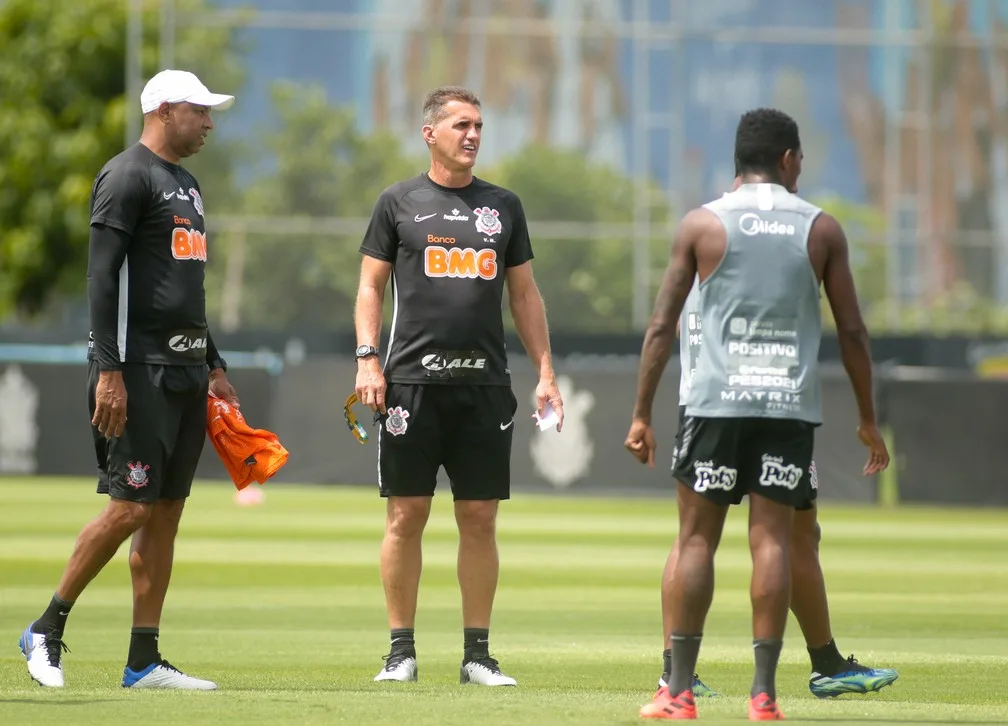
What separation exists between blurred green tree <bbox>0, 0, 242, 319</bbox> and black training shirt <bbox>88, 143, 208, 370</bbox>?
42.8 m

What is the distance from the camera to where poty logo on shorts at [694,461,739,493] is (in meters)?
6.75

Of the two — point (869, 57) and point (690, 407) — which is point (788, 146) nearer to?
point (690, 407)

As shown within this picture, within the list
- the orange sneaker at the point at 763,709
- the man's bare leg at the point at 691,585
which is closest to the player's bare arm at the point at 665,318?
the man's bare leg at the point at 691,585

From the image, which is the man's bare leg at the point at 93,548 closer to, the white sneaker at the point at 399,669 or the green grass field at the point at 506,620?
the green grass field at the point at 506,620

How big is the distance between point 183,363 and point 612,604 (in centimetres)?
487

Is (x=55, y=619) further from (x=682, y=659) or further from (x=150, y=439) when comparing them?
(x=682, y=659)

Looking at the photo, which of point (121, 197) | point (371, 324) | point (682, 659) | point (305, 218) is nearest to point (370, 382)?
point (371, 324)

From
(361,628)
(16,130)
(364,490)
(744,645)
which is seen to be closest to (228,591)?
(361,628)

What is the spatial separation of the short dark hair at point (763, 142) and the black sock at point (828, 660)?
2233mm

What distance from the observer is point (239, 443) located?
8.20 metres

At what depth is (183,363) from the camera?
311 inches

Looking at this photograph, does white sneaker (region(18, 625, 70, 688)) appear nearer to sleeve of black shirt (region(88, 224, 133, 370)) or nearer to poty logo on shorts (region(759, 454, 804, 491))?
sleeve of black shirt (region(88, 224, 133, 370))

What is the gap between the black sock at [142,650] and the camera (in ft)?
25.8

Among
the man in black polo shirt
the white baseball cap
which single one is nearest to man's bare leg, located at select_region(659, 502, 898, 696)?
the man in black polo shirt
